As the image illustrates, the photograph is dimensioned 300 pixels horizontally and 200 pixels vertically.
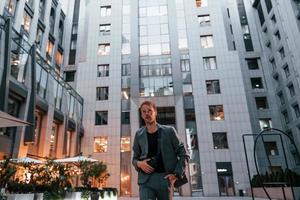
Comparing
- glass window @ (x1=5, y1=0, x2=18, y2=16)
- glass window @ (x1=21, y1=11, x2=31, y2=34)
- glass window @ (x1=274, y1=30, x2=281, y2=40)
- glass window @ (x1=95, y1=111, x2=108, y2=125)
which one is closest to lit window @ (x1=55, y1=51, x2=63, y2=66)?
glass window @ (x1=21, y1=11, x2=31, y2=34)

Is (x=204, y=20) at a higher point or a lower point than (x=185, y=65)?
higher

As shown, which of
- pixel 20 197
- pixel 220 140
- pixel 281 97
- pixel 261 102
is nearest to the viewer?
pixel 20 197

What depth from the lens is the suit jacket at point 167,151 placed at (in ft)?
9.90

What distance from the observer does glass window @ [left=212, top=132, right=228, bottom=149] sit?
28.8 m

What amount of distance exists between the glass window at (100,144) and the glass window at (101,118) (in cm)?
201

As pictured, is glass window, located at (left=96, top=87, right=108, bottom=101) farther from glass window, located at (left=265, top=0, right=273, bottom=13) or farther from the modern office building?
glass window, located at (left=265, top=0, right=273, bottom=13)

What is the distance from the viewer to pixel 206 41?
3378cm

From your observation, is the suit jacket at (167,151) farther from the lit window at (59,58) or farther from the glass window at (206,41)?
the lit window at (59,58)

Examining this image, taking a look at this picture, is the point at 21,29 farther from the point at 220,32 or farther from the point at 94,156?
the point at 220,32

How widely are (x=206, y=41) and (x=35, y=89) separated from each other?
23.1 m

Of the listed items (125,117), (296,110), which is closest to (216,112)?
(296,110)

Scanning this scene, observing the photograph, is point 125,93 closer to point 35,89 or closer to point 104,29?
point 104,29

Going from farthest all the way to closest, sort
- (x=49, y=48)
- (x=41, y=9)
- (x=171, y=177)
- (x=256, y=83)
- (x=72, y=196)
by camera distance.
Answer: (x=256, y=83) → (x=49, y=48) → (x=41, y=9) → (x=72, y=196) → (x=171, y=177)

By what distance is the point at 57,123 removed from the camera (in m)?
24.9
